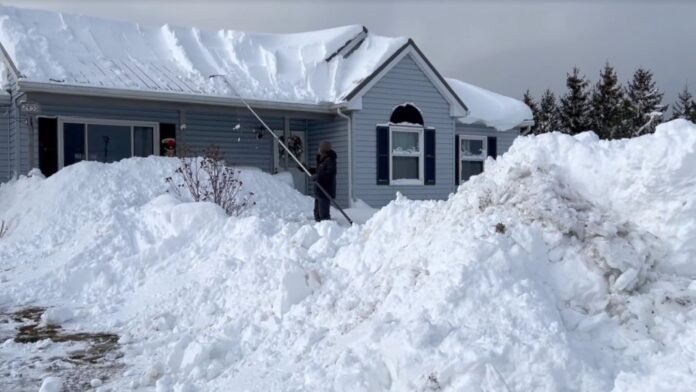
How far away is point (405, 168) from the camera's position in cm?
1681

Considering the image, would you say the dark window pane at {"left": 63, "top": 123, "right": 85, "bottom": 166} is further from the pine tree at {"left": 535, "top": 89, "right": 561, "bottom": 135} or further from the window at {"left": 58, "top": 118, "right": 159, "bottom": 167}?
the pine tree at {"left": 535, "top": 89, "right": 561, "bottom": 135}

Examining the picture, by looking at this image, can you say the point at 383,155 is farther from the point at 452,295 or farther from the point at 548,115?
the point at 548,115

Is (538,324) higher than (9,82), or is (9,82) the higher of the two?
(9,82)

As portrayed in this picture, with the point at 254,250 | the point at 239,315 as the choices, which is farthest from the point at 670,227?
the point at 254,250

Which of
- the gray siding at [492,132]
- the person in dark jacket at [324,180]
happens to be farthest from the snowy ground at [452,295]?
the gray siding at [492,132]

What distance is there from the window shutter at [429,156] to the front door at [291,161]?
124 inches

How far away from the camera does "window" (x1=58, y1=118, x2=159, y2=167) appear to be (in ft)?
46.0

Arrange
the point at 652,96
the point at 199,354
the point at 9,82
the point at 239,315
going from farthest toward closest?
the point at 652,96 < the point at 9,82 < the point at 239,315 < the point at 199,354

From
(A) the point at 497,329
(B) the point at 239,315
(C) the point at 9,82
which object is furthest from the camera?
(C) the point at 9,82

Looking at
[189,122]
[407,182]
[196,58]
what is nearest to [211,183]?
[189,122]

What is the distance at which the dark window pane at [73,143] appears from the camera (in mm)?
13984

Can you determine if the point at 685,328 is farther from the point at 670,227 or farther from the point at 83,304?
the point at 83,304

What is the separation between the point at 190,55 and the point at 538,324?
1352 centimetres

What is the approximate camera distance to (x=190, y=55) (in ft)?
52.6
